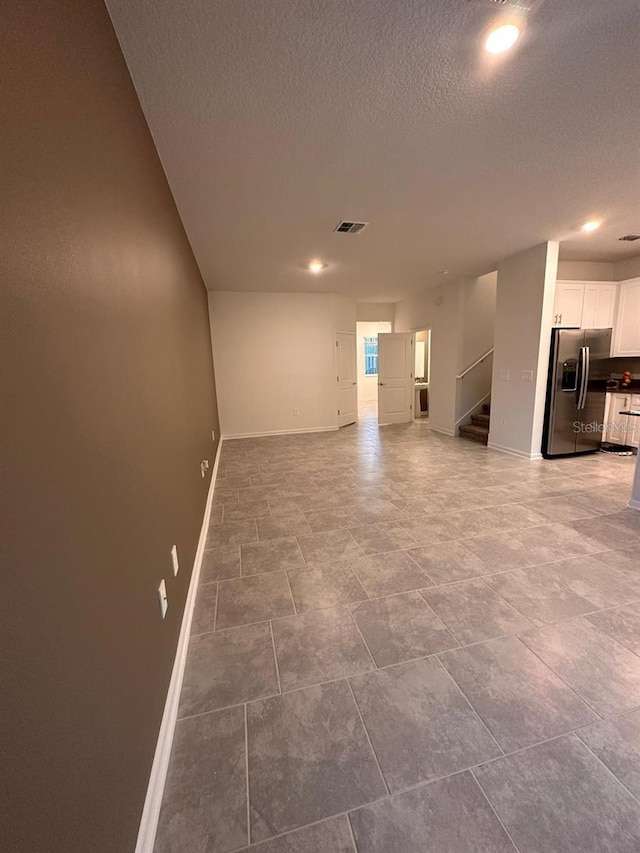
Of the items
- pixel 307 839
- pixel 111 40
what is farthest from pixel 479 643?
pixel 111 40

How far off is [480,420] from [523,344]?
1710mm

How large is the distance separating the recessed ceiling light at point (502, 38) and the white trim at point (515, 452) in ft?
13.8

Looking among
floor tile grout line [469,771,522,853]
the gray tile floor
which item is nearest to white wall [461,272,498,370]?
the gray tile floor

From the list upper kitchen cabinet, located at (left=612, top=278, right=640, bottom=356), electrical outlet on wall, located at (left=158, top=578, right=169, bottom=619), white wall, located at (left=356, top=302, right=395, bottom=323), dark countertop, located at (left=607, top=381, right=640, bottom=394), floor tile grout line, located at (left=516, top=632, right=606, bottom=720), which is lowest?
floor tile grout line, located at (left=516, top=632, right=606, bottom=720)

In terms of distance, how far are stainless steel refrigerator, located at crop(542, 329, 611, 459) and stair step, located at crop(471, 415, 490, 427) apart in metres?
1.22

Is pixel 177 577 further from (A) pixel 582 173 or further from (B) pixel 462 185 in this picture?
(A) pixel 582 173

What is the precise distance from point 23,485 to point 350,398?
22.6 feet

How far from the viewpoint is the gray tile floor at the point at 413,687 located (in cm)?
104

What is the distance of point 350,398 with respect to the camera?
734 cm

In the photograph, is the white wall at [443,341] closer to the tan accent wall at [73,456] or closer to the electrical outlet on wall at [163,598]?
the tan accent wall at [73,456]

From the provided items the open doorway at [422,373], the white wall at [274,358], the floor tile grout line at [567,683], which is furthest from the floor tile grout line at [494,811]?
the open doorway at [422,373]

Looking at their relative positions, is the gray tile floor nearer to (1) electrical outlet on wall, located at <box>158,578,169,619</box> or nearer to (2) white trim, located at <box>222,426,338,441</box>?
(1) electrical outlet on wall, located at <box>158,578,169,619</box>

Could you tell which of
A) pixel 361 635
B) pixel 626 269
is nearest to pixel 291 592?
pixel 361 635

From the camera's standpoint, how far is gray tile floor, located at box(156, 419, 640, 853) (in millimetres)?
1039
